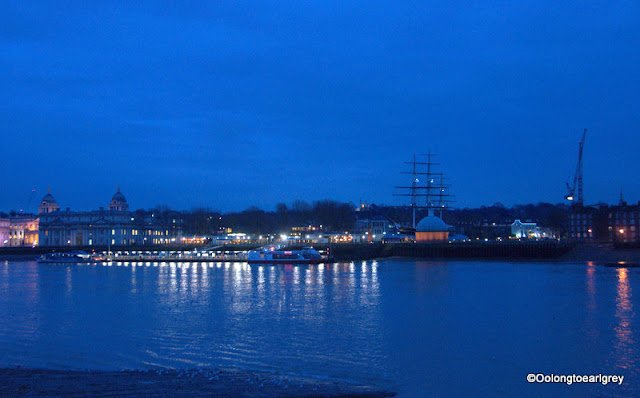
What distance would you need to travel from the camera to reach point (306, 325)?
2714cm

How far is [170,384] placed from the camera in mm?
14945

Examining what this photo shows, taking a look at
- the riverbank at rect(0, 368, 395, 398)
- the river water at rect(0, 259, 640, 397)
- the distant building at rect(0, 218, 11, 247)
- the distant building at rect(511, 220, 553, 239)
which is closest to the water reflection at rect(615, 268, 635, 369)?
the river water at rect(0, 259, 640, 397)

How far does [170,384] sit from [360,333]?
454 inches

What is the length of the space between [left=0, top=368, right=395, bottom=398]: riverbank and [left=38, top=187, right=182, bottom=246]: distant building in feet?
454

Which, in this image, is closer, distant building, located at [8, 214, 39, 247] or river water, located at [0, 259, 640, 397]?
river water, located at [0, 259, 640, 397]

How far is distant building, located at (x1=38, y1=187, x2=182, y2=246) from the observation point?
153 meters

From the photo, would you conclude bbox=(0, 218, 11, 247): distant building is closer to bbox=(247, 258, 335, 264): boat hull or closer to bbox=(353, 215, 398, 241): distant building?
bbox=(353, 215, 398, 241): distant building

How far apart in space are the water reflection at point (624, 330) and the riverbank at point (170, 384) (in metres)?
9.65

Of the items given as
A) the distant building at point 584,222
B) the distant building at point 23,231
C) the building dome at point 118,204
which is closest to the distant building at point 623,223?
the distant building at point 584,222

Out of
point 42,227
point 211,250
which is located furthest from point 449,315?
point 42,227

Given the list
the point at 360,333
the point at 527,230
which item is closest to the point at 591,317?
the point at 360,333

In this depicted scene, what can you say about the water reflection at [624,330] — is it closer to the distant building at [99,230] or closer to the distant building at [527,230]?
the distant building at [527,230]

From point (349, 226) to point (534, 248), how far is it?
64168mm

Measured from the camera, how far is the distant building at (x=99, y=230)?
153 m
